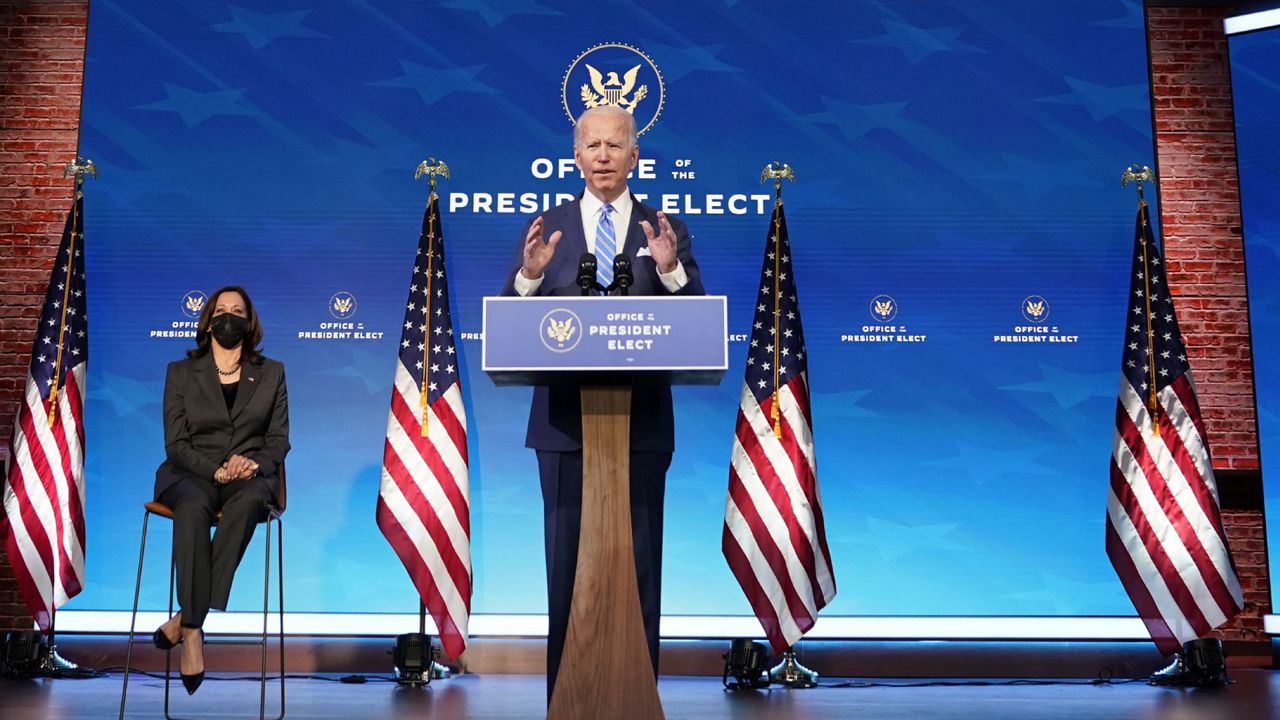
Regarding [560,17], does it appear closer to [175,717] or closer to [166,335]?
[166,335]

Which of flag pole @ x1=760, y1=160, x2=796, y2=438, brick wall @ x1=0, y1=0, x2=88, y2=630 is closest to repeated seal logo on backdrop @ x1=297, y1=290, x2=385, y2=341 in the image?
brick wall @ x1=0, y1=0, x2=88, y2=630

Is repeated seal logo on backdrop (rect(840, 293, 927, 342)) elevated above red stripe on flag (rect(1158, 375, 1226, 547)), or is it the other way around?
repeated seal logo on backdrop (rect(840, 293, 927, 342))

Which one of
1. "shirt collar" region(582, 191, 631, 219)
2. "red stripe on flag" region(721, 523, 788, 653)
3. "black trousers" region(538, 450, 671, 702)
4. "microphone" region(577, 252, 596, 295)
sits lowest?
"red stripe on flag" region(721, 523, 788, 653)

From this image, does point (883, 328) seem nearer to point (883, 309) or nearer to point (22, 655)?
point (883, 309)

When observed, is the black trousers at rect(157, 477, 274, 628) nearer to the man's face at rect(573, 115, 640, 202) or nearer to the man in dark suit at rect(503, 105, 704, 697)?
the man in dark suit at rect(503, 105, 704, 697)

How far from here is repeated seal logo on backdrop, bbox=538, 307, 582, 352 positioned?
2.41 metres

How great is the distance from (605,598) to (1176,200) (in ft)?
14.1

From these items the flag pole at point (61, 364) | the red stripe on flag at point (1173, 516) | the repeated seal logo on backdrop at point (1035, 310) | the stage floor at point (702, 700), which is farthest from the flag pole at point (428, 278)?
the red stripe on flag at point (1173, 516)

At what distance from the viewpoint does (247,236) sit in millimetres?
5488

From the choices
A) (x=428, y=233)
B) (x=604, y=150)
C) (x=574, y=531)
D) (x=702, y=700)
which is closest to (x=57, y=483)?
(x=428, y=233)

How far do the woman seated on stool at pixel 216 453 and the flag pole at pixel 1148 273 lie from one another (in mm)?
3632

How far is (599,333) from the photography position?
2408 mm

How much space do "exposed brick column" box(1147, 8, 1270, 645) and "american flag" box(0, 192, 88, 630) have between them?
5241mm

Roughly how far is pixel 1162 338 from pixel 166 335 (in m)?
4.67
